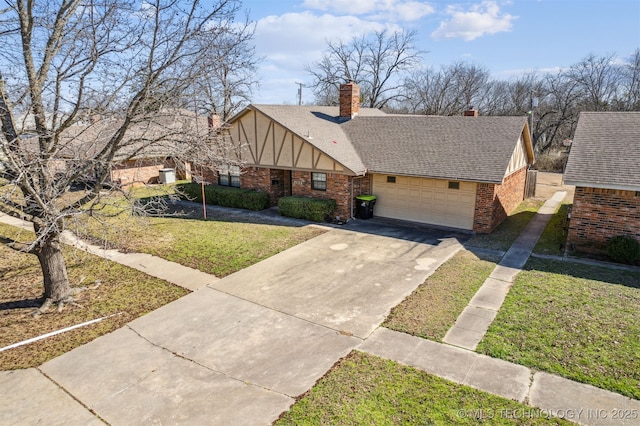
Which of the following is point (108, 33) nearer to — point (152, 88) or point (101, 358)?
point (152, 88)

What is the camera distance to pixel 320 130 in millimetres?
17422

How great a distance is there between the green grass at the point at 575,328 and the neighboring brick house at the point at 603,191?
5.56 feet

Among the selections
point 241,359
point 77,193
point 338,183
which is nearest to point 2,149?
point 241,359

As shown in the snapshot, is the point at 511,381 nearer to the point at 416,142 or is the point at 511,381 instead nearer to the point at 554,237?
the point at 554,237

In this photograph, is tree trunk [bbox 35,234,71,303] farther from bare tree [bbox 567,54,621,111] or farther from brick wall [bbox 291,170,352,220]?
bare tree [bbox 567,54,621,111]

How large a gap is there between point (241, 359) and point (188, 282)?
3.93 meters

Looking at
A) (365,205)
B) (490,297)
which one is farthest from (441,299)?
(365,205)

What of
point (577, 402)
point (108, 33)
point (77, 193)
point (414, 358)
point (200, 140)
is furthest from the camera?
point (77, 193)

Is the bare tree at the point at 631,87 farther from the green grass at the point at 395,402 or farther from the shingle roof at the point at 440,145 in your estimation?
the green grass at the point at 395,402

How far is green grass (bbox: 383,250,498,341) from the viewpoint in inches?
295

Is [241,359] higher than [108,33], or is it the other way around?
[108,33]

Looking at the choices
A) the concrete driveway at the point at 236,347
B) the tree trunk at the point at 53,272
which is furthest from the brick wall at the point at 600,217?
the tree trunk at the point at 53,272

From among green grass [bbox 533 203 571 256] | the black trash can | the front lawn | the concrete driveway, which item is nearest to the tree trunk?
the front lawn

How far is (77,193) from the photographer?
2142 cm
